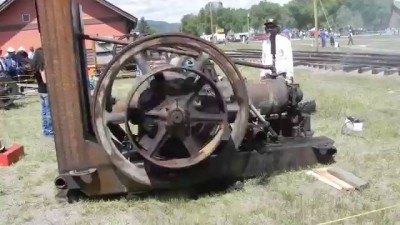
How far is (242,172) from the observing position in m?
5.32

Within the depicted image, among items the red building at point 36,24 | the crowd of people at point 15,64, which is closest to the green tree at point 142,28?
the red building at point 36,24

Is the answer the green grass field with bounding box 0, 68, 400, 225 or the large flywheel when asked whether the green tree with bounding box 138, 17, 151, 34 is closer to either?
the green grass field with bounding box 0, 68, 400, 225

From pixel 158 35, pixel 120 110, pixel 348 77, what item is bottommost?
pixel 348 77

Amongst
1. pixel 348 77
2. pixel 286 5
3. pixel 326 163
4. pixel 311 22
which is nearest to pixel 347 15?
pixel 311 22

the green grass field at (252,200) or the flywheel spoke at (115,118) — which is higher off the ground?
the flywheel spoke at (115,118)

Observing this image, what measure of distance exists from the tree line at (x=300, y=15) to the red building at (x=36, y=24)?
1306cm

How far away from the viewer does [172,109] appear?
4699 millimetres

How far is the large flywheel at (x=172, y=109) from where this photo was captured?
473 centimetres

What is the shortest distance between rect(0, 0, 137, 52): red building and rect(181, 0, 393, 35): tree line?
42.9ft

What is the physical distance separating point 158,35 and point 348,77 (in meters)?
13.5

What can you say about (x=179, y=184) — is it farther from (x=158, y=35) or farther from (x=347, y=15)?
(x=347, y=15)

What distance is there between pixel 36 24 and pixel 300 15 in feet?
263

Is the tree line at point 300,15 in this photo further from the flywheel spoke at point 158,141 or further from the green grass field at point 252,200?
the flywheel spoke at point 158,141

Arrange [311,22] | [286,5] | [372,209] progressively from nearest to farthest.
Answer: [372,209] < [311,22] < [286,5]
